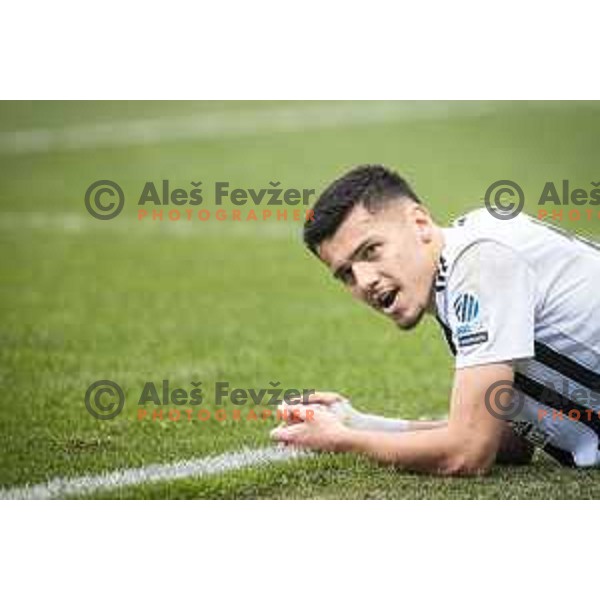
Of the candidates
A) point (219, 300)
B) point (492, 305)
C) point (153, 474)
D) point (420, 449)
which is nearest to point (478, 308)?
point (492, 305)

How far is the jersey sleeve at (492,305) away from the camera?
296cm

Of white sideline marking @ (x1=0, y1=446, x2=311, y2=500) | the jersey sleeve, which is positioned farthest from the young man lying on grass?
white sideline marking @ (x1=0, y1=446, x2=311, y2=500)

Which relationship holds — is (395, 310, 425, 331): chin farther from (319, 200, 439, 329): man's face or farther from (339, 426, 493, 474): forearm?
(339, 426, 493, 474): forearm

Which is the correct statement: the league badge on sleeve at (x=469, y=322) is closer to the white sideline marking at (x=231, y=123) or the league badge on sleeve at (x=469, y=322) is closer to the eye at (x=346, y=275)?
the eye at (x=346, y=275)

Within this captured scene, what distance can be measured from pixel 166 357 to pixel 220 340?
31 centimetres

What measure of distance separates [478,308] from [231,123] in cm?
422

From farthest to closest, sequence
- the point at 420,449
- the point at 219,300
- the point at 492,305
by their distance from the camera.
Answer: the point at 219,300, the point at 420,449, the point at 492,305

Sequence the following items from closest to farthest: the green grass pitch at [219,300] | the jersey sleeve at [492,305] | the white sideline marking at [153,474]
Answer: the jersey sleeve at [492,305] < the white sideline marking at [153,474] < the green grass pitch at [219,300]

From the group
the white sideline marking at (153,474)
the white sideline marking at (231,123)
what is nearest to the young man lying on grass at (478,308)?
the white sideline marking at (153,474)

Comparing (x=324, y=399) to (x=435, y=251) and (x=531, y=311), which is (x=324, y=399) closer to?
(x=435, y=251)

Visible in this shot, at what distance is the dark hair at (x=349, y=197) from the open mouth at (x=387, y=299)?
18 cm

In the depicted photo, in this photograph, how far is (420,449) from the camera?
3105 millimetres

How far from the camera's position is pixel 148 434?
11.8 ft
